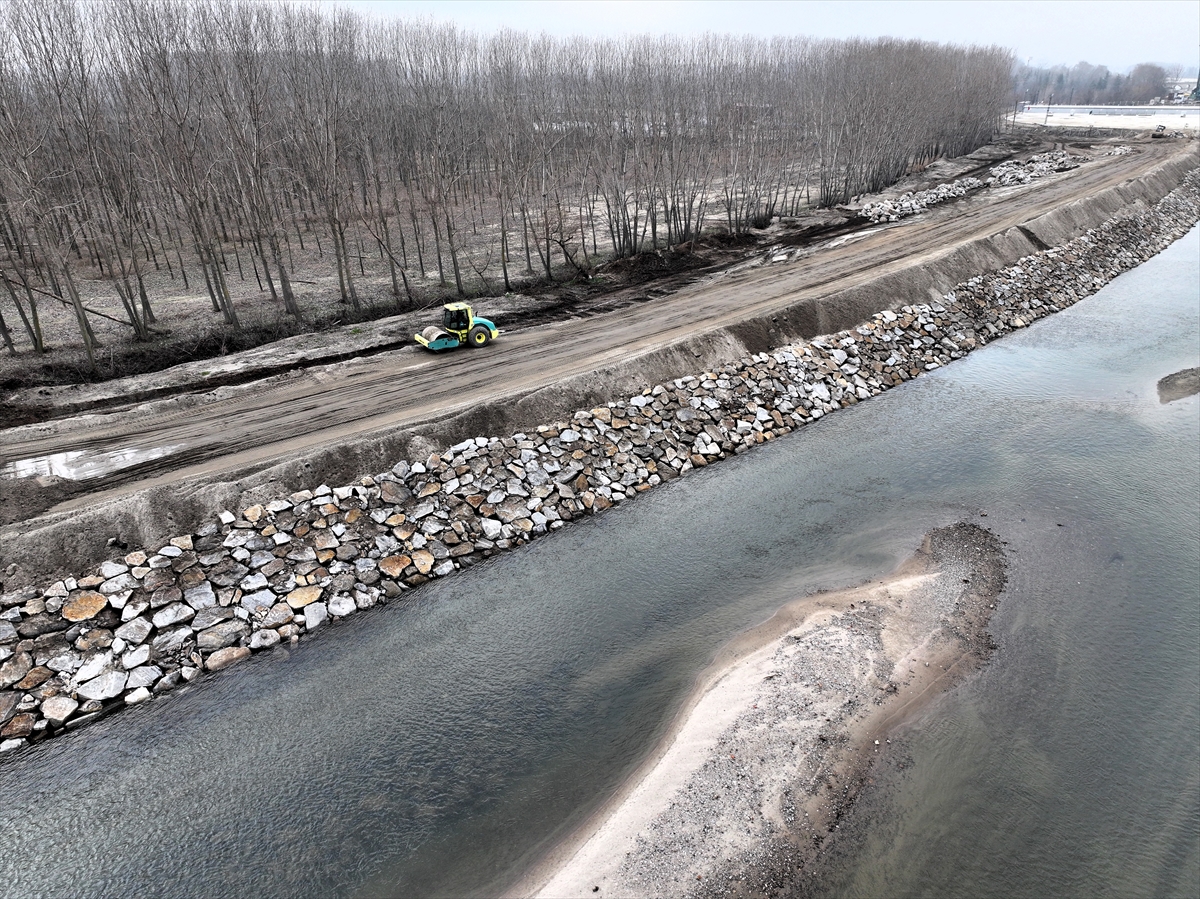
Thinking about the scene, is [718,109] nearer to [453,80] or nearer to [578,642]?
[453,80]

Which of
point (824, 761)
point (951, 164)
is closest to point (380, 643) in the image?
point (824, 761)

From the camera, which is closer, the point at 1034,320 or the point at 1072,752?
the point at 1072,752

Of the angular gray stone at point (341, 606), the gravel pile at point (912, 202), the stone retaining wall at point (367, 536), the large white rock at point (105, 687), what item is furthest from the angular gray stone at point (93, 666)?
the gravel pile at point (912, 202)

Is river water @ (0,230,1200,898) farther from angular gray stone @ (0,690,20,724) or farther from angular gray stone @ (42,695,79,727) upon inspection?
angular gray stone @ (0,690,20,724)

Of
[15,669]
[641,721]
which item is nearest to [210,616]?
[15,669]

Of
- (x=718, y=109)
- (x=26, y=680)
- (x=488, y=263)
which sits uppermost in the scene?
(x=718, y=109)

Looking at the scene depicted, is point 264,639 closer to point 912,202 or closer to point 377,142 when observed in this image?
point 377,142
